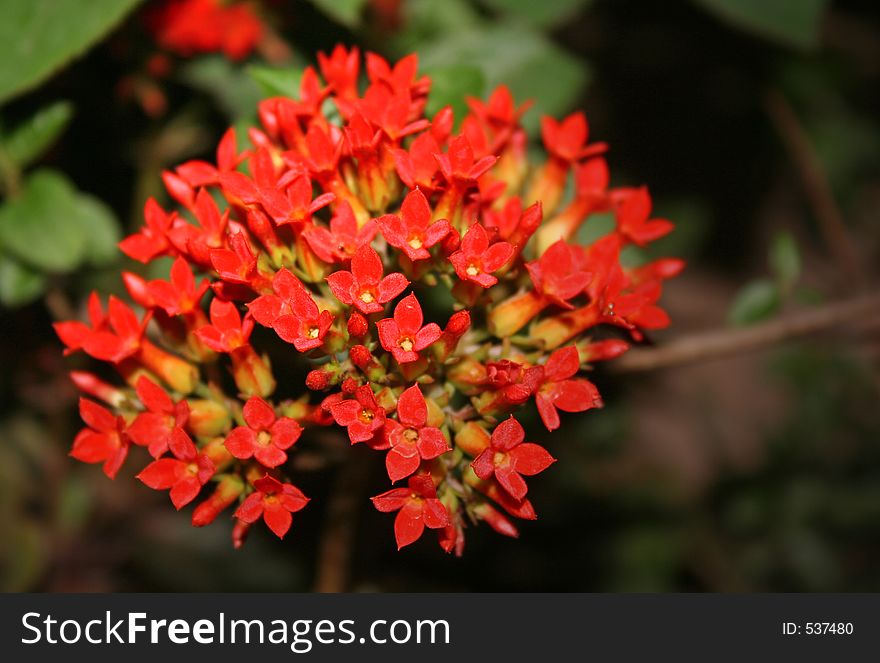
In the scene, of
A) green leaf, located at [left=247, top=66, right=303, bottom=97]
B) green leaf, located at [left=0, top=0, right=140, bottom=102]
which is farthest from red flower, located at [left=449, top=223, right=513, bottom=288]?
green leaf, located at [left=0, top=0, right=140, bottom=102]

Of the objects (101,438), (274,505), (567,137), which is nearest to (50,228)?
(101,438)

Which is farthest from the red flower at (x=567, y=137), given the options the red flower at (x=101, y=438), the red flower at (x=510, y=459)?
→ the red flower at (x=101, y=438)

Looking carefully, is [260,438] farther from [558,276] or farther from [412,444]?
[558,276]

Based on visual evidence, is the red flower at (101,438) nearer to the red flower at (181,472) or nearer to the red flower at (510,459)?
the red flower at (181,472)

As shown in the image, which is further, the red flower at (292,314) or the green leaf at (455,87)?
the green leaf at (455,87)

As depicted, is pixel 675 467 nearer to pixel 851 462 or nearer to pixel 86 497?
pixel 851 462

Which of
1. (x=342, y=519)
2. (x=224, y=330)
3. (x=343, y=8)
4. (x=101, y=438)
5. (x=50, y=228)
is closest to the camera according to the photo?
(x=224, y=330)

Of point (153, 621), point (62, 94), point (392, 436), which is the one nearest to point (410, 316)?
point (392, 436)
